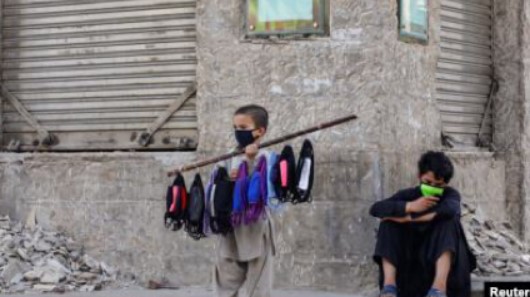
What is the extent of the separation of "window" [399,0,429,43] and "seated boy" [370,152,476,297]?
1611 millimetres

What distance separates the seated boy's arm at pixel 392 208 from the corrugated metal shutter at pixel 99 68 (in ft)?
6.93

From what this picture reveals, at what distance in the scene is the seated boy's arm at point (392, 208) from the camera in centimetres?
641

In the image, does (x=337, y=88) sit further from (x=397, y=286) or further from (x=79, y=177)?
(x=79, y=177)

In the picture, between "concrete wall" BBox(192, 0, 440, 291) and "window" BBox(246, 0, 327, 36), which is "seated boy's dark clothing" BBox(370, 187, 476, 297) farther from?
"window" BBox(246, 0, 327, 36)

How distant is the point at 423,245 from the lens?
21.1 ft

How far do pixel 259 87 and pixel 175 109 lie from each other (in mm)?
887

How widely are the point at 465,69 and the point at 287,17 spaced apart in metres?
2.34

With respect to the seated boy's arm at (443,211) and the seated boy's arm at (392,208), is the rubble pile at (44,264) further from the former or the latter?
the seated boy's arm at (443,211)

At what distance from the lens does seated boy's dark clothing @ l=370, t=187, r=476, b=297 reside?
6.33 meters

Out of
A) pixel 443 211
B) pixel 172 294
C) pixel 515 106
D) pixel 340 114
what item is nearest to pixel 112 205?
pixel 172 294

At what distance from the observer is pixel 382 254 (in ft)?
21.1

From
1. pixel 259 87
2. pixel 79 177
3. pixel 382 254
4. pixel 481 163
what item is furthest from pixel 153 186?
pixel 481 163
